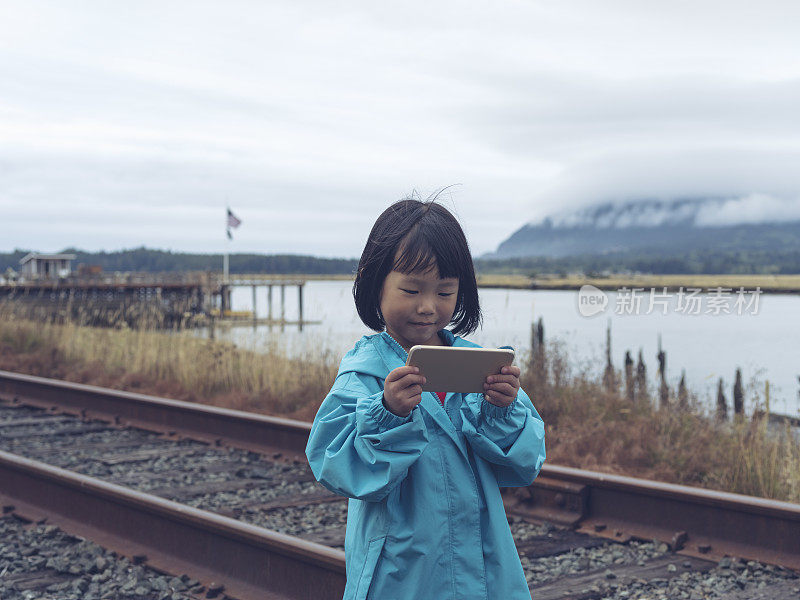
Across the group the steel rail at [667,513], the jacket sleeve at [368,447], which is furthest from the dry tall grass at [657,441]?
the jacket sleeve at [368,447]

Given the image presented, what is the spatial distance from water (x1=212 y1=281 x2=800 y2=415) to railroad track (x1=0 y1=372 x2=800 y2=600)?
1.20m

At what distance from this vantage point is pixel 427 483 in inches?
71.7

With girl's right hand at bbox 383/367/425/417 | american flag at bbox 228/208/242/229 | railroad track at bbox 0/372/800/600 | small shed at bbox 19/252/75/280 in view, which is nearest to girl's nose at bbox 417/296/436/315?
girl's right hand at bbox 383/367/425/417

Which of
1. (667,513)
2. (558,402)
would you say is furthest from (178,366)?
(667,513)

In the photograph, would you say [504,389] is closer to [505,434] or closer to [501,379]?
[501,379]

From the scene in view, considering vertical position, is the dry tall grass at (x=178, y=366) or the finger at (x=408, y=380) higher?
the finger at (x=408, y=380)

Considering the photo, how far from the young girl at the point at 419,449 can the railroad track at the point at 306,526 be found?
5.39 ft

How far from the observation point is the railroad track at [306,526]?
12.2ft

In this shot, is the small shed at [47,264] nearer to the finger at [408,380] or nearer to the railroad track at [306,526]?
the railroad track at [306,526]

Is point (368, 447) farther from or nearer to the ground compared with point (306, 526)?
farther from the ground

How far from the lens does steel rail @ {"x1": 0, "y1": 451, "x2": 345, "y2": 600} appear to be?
3.56 metres

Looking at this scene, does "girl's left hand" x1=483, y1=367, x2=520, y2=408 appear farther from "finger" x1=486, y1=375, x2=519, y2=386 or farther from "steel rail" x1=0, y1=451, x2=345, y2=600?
"steel rail" x1=0, y1=451, x2=345, y2=600

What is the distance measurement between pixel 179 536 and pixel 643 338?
3508 cm

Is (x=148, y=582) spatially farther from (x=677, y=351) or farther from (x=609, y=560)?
(x=677, y=351)
